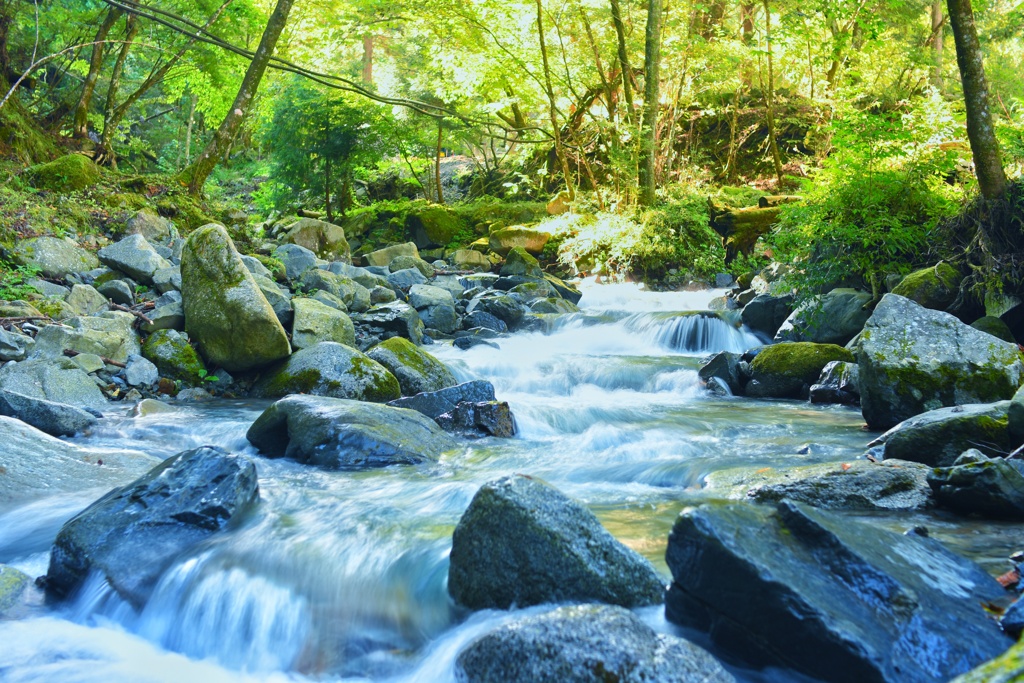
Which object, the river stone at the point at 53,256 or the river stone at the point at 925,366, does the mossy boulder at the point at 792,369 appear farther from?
the river stone at the point at 53,256

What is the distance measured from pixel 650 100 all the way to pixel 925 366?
34.3 feet

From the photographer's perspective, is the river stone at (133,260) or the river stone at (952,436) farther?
the river stone at (133,260)

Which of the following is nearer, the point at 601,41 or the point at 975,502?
the point at 975,502

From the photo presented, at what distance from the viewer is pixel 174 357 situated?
24.9ft

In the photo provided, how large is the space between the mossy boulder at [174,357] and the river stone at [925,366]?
6441 millimetres

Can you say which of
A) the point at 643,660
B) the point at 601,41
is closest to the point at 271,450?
the point at 643,660

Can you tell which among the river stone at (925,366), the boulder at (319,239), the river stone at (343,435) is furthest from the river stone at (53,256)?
the river stone at (925,366)

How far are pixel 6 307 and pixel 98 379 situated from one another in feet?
4.43

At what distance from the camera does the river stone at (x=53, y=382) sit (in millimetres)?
6141

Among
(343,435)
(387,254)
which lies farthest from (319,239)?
(343,435)

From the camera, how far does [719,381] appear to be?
8.67m

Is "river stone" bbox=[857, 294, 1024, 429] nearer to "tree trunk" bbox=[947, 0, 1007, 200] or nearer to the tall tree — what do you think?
"tree trunk" bbox=[947, 0, 1007, 200]

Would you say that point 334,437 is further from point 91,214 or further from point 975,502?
point 91,214

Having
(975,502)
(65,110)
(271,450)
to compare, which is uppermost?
(65,110)
